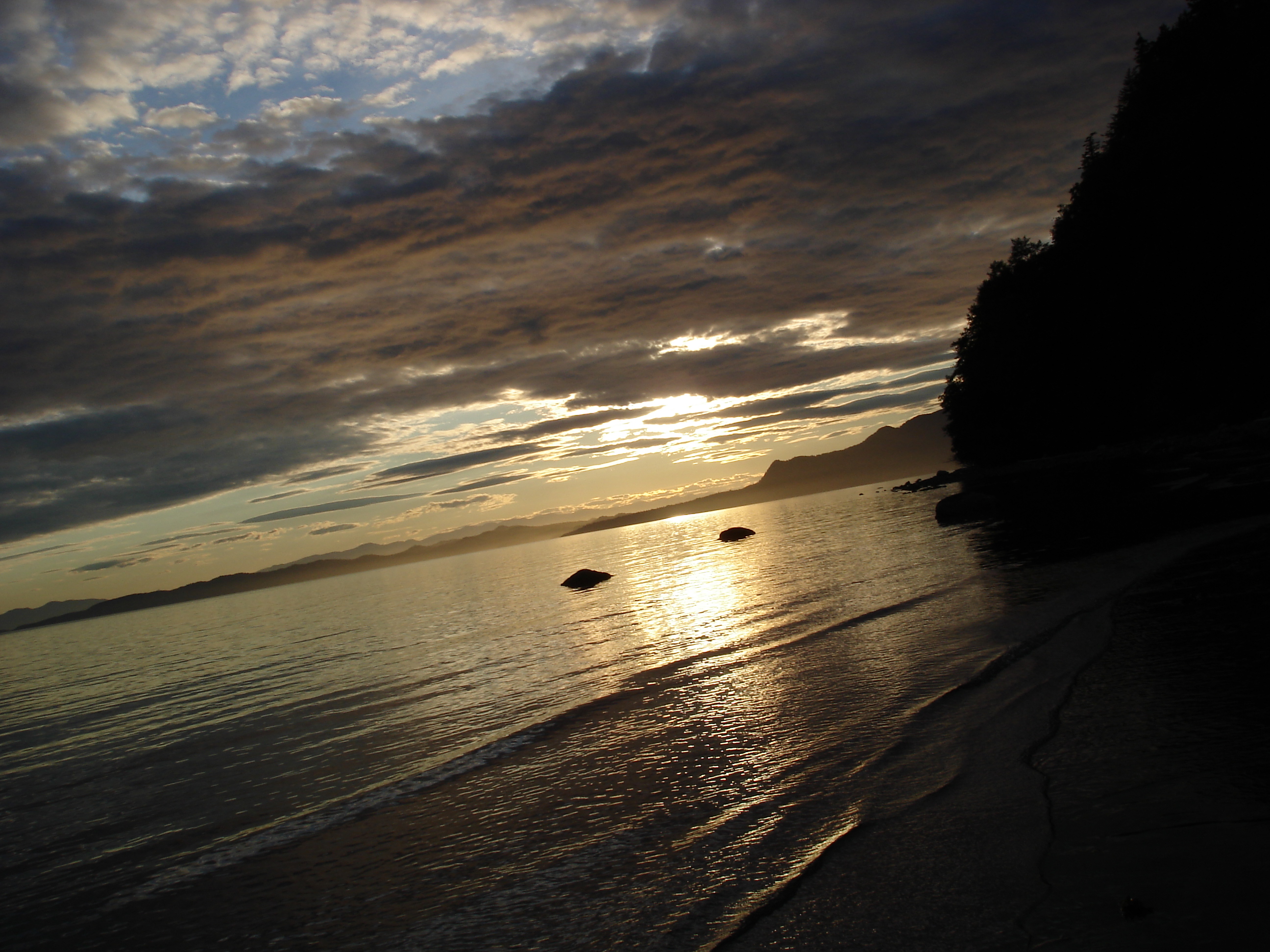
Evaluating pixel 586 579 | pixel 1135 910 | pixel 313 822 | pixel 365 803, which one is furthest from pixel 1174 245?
pixel 313 822

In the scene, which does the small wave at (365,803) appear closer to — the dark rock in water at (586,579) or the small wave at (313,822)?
the small wave at (313,822)

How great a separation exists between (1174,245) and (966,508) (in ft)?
84.4

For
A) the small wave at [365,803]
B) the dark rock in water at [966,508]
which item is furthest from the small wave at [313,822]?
the dark rock in water at [966,508]

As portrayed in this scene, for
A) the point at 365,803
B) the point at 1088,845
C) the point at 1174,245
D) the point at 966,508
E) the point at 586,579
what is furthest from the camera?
the point at 586,579

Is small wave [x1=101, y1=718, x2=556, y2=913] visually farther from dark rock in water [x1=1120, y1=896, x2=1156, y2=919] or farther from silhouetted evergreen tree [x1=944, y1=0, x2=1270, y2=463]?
silhouetted evergreen tree [x1=944, y1=0, x2=1270, y2=463]

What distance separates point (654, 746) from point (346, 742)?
290 inches

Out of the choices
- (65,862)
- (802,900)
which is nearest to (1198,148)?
(802,900)

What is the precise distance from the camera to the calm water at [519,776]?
21.7 feet

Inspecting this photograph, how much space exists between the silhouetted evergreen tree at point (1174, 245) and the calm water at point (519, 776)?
130ft

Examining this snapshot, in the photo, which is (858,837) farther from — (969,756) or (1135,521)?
(1135,521)

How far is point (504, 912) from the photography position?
20.6ft

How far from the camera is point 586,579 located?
5288 cm

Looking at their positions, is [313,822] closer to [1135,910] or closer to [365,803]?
[365,803]

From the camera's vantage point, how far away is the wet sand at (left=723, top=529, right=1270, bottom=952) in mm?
4594
